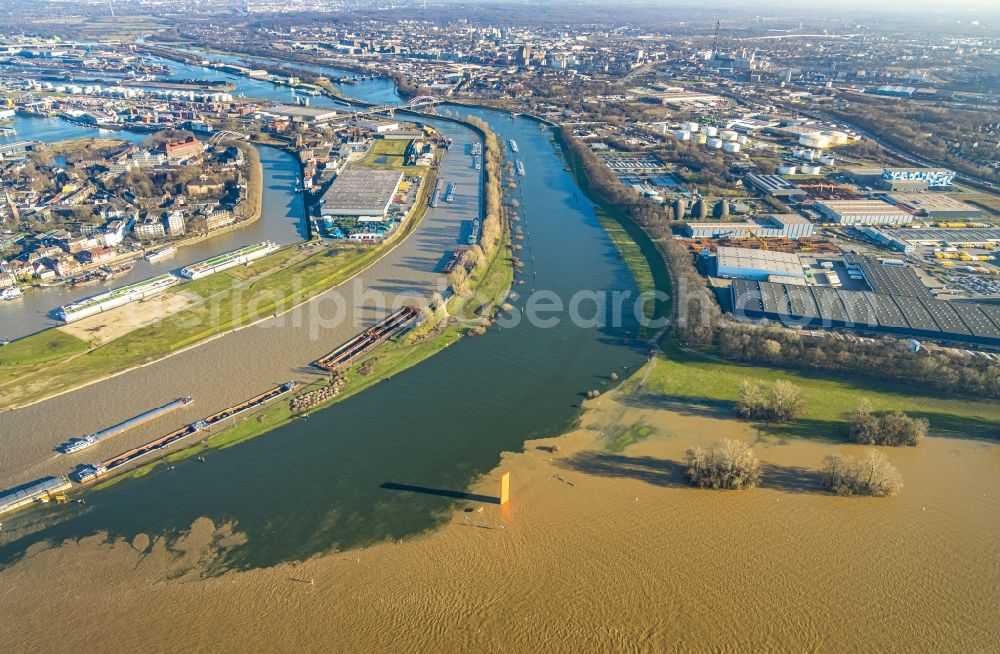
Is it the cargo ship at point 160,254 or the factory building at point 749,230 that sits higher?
the factory building at point 749,230

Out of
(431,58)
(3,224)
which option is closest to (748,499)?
(3,224)

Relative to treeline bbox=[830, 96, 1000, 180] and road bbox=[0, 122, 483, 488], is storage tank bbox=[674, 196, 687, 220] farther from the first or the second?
treeline bbox=[830, 96, 1000, 180]

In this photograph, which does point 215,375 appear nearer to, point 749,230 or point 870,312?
point 870,312

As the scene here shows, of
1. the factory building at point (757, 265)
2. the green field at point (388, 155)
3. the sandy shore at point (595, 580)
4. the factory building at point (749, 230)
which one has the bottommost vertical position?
the sandy shore at point (595, 580)

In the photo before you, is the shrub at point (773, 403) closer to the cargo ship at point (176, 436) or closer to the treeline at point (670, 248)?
the treeline at point (670, 248)

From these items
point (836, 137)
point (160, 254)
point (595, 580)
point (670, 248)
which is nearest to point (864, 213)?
point (670, 248)

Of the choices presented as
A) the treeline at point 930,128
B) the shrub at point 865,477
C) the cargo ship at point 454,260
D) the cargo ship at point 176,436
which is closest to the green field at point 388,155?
the cargo ship at point 454,260
